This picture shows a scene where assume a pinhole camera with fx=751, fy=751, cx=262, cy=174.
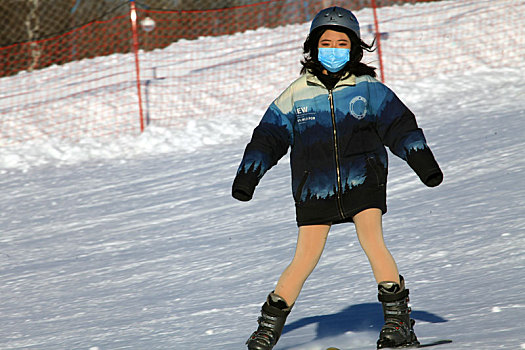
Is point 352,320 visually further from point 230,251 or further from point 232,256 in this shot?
point 230,251

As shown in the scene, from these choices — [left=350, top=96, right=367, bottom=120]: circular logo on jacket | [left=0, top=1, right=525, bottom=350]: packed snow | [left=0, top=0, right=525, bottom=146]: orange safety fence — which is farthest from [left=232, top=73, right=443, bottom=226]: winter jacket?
[left=0, top=0, right=525, bottom=146]: orange safety fence

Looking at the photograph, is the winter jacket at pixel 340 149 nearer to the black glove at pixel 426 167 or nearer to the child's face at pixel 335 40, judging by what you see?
the black glove at pixel 426 167

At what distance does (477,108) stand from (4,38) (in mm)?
14935

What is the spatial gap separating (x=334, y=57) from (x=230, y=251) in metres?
2.90

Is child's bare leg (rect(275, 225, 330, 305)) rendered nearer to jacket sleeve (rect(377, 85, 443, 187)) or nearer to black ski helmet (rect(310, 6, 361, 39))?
jacket sleeve (rect(377, 85, 443, 187))

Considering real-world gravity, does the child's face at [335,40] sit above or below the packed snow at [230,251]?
above

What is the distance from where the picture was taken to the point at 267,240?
226 inches

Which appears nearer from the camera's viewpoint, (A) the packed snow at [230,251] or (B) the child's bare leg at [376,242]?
(B) the child's bare leg at [376,242]

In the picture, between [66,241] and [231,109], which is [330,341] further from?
[231,109]

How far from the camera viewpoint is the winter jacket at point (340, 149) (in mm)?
2893

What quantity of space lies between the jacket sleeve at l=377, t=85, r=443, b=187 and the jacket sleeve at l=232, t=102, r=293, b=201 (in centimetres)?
38

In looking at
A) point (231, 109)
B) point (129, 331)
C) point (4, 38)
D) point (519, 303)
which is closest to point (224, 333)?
point (129, 331)

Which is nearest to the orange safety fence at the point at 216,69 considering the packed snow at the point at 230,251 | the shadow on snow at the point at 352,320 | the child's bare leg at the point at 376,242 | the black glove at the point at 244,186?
the packed snow at the point at 230,251

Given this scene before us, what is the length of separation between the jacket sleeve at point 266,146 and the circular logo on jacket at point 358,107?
0.86 ft
